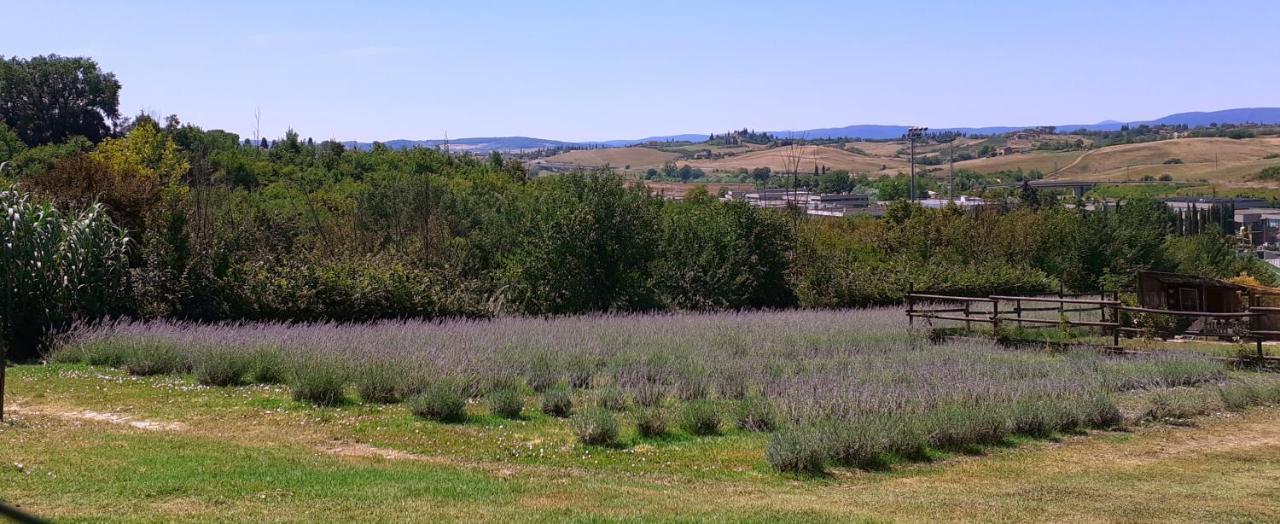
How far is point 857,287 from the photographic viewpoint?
3203 centimetres

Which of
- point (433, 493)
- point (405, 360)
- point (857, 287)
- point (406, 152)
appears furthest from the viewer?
point (406, 152)

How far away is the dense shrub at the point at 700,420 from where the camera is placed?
12.4m

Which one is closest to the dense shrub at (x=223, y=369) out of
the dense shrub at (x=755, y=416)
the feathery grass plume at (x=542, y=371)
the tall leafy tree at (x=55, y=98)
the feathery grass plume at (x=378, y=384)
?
the feathery grass plume at (x=378, y=384)

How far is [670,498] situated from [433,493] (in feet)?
6.61

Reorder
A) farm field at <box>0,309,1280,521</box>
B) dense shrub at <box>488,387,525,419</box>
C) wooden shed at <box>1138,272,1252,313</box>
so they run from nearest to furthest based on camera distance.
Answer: farm field at <box>0,309,1280,521</box>, dense shrub at <box>488,387,525,419</box>, wooden shed at <box>1138,272,1252,313</box>

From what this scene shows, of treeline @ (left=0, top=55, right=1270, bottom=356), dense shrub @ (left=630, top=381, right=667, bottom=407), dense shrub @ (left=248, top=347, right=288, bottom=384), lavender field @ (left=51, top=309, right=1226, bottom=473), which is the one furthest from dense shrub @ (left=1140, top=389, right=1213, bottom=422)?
treeline @ (left=0, top=55, right=1270, bottom=356)

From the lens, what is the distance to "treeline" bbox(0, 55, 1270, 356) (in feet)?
72.3

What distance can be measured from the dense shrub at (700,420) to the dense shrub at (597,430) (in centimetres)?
117

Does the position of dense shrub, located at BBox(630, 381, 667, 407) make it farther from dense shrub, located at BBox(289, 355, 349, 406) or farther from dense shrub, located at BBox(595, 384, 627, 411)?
dense shrub, located at BBox(289, 355, 349, 406)

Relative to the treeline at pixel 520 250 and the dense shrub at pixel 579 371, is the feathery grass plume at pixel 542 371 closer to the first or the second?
the dense shrub at pixel 579 371

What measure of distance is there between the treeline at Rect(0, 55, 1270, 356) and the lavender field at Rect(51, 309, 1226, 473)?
2368 mm

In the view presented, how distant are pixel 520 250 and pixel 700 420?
16628 millimetres

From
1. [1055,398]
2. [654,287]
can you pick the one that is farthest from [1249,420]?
[654,287]

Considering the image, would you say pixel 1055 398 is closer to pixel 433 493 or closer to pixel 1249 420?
pixel 1249 420
